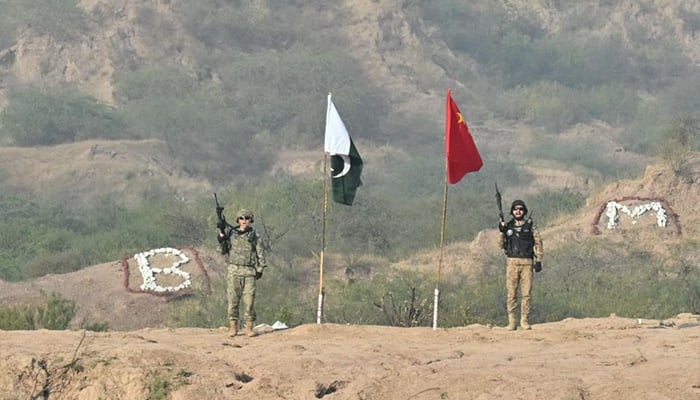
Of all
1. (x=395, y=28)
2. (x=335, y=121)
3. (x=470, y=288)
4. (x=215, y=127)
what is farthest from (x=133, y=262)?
(x=395, y=28)

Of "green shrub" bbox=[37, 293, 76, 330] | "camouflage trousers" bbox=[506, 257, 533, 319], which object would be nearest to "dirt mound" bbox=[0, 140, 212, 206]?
"green shrub" bbox=[37, 293, 76, 330]

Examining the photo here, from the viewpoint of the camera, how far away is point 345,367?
1247cm

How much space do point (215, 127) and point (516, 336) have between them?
3745cm

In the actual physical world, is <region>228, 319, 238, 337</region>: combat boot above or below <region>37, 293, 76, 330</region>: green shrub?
above

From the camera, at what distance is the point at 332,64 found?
55.9m

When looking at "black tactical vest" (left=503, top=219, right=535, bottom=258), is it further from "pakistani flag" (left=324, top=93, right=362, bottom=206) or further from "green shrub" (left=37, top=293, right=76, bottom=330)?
"green shrub" (left=37, top=293, right=76, bottom=330)

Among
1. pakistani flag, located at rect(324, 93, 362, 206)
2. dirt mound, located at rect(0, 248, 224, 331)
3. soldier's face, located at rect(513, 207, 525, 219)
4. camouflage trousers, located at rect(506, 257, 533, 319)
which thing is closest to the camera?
soldier's face, located at rect(513, 207, 525, 219)

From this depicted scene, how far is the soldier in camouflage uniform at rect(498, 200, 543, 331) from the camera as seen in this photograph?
579 inches

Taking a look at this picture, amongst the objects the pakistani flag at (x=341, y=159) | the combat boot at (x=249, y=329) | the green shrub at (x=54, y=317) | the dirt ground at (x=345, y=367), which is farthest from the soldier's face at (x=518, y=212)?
the green shrub at (x=54, y=317)

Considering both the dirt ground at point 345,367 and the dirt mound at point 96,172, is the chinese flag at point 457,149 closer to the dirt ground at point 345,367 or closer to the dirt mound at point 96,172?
the dirt ground at point 345,367

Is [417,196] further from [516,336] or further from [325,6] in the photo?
[516,336]

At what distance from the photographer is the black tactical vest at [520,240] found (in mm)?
14703

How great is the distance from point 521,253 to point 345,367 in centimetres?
297

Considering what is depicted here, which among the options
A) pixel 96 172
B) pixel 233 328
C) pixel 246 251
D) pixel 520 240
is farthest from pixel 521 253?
pixel 96 172
